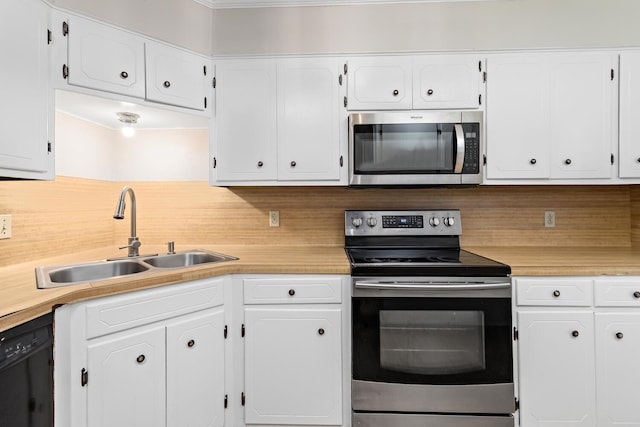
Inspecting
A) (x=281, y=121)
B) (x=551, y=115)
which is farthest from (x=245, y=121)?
(x=551, y=115)

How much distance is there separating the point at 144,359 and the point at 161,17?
170cm

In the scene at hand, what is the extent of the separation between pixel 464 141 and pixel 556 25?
0.87m

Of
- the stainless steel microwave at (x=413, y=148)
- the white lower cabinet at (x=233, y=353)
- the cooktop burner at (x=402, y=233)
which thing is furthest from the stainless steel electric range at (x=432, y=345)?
the stainless steel microwave at (x=413, y=148)

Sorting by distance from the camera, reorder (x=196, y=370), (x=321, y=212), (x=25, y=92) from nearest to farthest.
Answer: (x=25, y=92), (x=196, y=370), (x=321, y=212)

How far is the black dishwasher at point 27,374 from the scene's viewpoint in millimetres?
954

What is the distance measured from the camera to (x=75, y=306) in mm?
1208

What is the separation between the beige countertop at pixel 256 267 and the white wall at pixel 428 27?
1184 mm

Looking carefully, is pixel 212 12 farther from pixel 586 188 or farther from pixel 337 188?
pixel 586 188

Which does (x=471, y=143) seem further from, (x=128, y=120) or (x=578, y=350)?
(x=128, y=120)

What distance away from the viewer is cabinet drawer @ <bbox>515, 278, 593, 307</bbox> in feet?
5.14

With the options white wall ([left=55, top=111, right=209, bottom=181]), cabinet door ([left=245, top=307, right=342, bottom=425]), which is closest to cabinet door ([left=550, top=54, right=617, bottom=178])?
cabinet door ([left=245, top=307, right=342, bottom=425])

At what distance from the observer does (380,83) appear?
1.93 metres

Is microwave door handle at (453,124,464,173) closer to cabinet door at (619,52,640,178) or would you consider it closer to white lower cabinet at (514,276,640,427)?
white lower cabinet at (514,276,640,427)

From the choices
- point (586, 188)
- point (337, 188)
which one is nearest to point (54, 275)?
point (337, 188)
